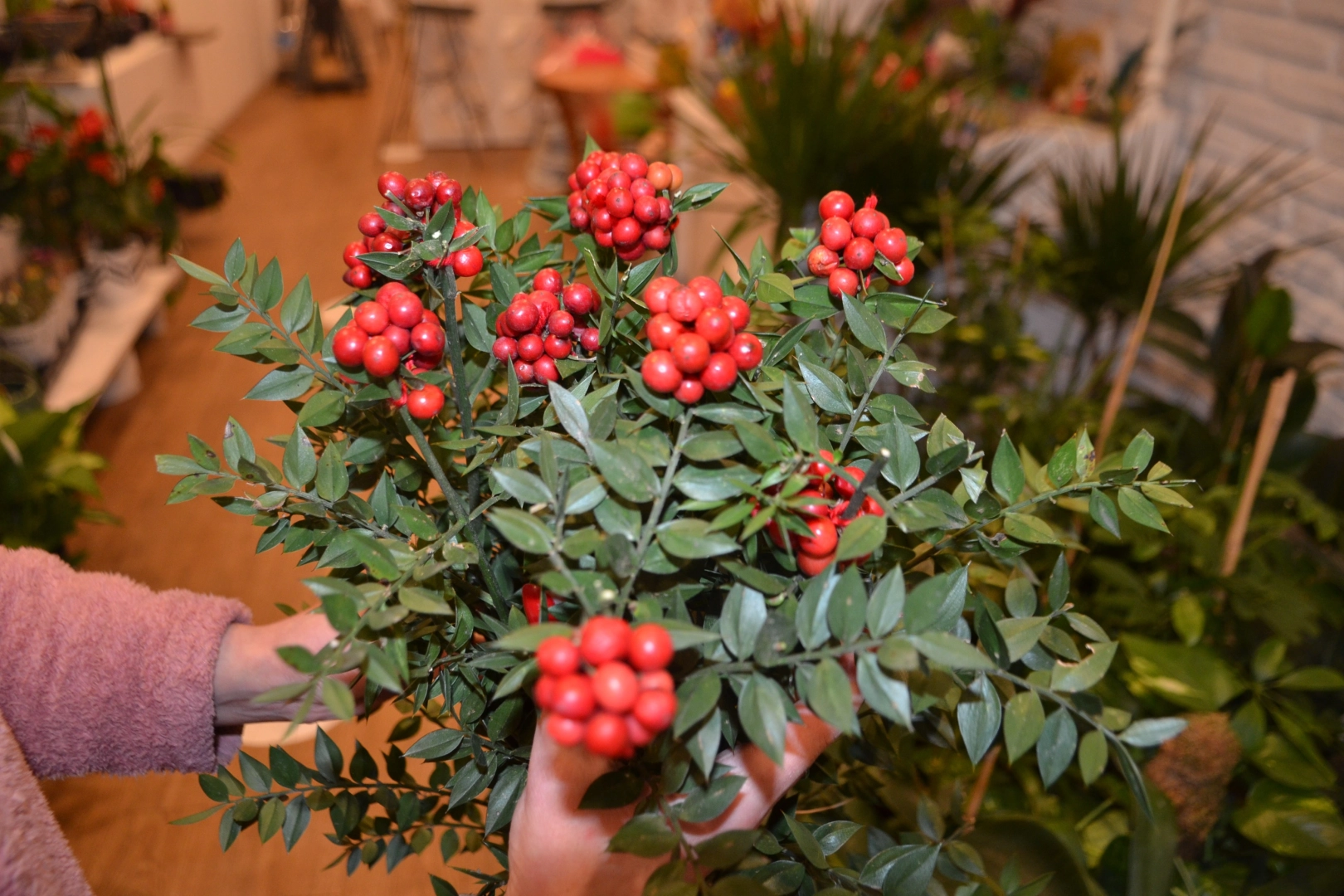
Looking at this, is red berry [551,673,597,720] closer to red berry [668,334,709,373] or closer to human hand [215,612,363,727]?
red berry [668,334,709,373]

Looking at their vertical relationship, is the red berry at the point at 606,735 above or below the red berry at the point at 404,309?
below

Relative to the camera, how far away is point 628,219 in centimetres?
48

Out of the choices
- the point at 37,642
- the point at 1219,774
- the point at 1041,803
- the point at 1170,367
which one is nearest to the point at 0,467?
the point at 37,642

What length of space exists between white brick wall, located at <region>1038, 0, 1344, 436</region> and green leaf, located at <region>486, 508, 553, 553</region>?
2.03 metres

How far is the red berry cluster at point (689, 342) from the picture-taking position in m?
0.39

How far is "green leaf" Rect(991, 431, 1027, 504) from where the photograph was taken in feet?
1.57

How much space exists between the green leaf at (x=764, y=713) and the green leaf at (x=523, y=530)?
99 mm

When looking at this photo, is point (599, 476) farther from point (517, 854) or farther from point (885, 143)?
point (885, 143)

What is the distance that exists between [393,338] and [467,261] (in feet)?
0.18

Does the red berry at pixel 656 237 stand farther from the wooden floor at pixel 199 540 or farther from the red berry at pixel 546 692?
the wooden floor at pixel 199 540

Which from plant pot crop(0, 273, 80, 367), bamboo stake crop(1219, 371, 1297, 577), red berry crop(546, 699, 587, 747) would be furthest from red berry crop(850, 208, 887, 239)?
plant pot crop(0, 273, 80, 367)

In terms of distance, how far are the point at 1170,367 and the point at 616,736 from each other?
2.33m

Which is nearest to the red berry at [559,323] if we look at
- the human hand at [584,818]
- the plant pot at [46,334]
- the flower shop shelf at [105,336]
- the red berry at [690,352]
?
the red berry at [690,352]

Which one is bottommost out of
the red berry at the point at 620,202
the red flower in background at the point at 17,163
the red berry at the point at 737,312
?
the red flower in background at the point at 17,163
